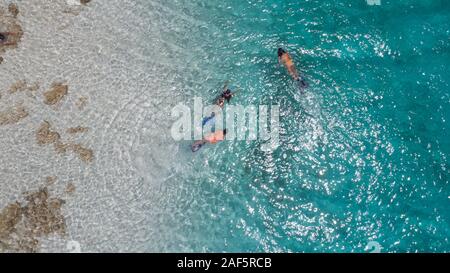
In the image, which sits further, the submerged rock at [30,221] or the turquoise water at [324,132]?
the turquoise water at [324,132]

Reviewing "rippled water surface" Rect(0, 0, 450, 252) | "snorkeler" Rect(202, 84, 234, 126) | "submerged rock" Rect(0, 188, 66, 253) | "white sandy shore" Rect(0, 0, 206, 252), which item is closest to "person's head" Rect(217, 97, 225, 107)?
"snorkeler" Rect(202, 84, 234, 126)

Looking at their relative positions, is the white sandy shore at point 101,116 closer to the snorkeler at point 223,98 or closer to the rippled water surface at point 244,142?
the rippled water surface at point 244,142

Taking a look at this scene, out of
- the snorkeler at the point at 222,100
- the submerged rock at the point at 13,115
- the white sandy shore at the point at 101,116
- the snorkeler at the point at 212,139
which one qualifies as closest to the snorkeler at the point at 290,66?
the snorkeler at the point at 222,100

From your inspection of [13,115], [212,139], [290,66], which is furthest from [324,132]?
[13,115]

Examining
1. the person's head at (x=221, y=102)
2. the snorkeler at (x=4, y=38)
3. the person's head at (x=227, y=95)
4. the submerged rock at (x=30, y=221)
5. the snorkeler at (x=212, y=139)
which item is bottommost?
the submerged rock at (x=30, y=221)

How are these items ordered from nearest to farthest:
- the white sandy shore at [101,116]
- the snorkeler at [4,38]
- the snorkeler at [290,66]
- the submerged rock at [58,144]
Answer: the white sandy shore at [101,116], the submerged rock at [58,144], the snorkeler at [290,66], the snorkeler at [4,38]

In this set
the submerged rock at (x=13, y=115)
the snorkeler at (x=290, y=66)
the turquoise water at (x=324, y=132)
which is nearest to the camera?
the turquoise water at (x=324, y=132)
